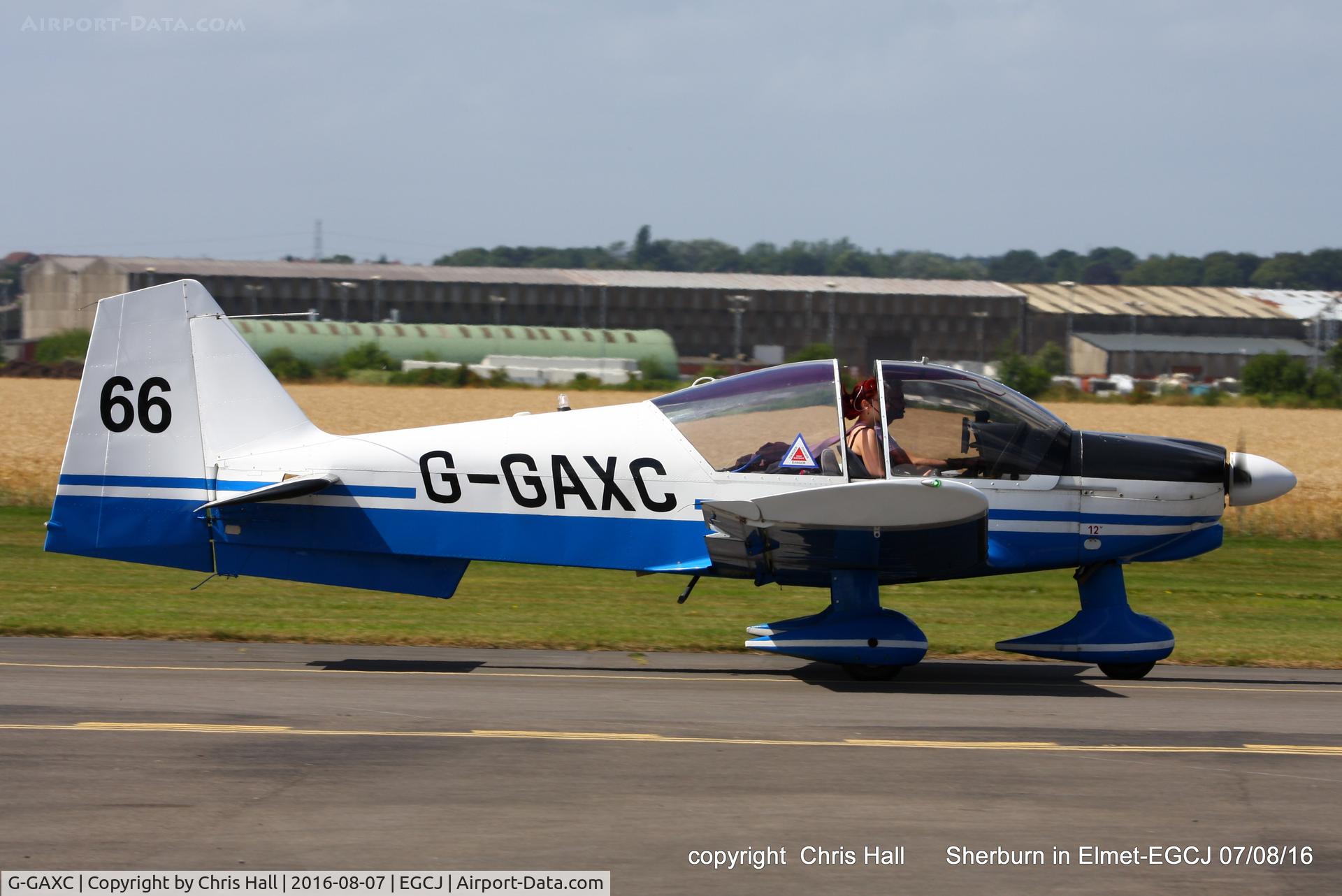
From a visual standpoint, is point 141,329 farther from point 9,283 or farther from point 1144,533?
point 9,283

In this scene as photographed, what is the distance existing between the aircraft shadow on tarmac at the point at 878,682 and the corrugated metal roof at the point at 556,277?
67.5 meters

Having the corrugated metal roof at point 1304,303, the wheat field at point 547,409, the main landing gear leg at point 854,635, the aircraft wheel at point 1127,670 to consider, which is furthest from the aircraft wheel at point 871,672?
the corrugated metal roof at point 1304,303

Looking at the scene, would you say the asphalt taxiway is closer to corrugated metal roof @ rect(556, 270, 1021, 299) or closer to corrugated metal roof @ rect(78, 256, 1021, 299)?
corrugated metal roof @ rect(78, 256, 1021, 299)

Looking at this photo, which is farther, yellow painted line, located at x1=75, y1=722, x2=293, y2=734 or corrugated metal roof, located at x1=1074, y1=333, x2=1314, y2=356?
corrugated metal roof, located at x1=1074, y1=333, x2=1314, y2=356

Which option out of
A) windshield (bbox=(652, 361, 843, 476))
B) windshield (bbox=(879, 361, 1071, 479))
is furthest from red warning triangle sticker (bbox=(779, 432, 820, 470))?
windshield (bbox=(879, 361, 1071, 479))

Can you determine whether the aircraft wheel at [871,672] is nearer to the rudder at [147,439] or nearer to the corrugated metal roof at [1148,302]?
the rudder at [147,439]

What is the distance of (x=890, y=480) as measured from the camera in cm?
820

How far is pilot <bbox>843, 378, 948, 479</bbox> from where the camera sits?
8.73 m

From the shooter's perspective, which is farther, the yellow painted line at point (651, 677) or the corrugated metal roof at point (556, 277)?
the corrugated metal roof at point (556, 277)

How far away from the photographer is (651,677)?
912 centimetres

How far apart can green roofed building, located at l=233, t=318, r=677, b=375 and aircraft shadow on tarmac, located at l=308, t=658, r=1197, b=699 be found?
56.4 m

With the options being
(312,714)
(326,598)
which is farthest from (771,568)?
(326,598)

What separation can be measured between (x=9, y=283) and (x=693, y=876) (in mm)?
134240

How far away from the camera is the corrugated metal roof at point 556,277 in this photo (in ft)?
253
